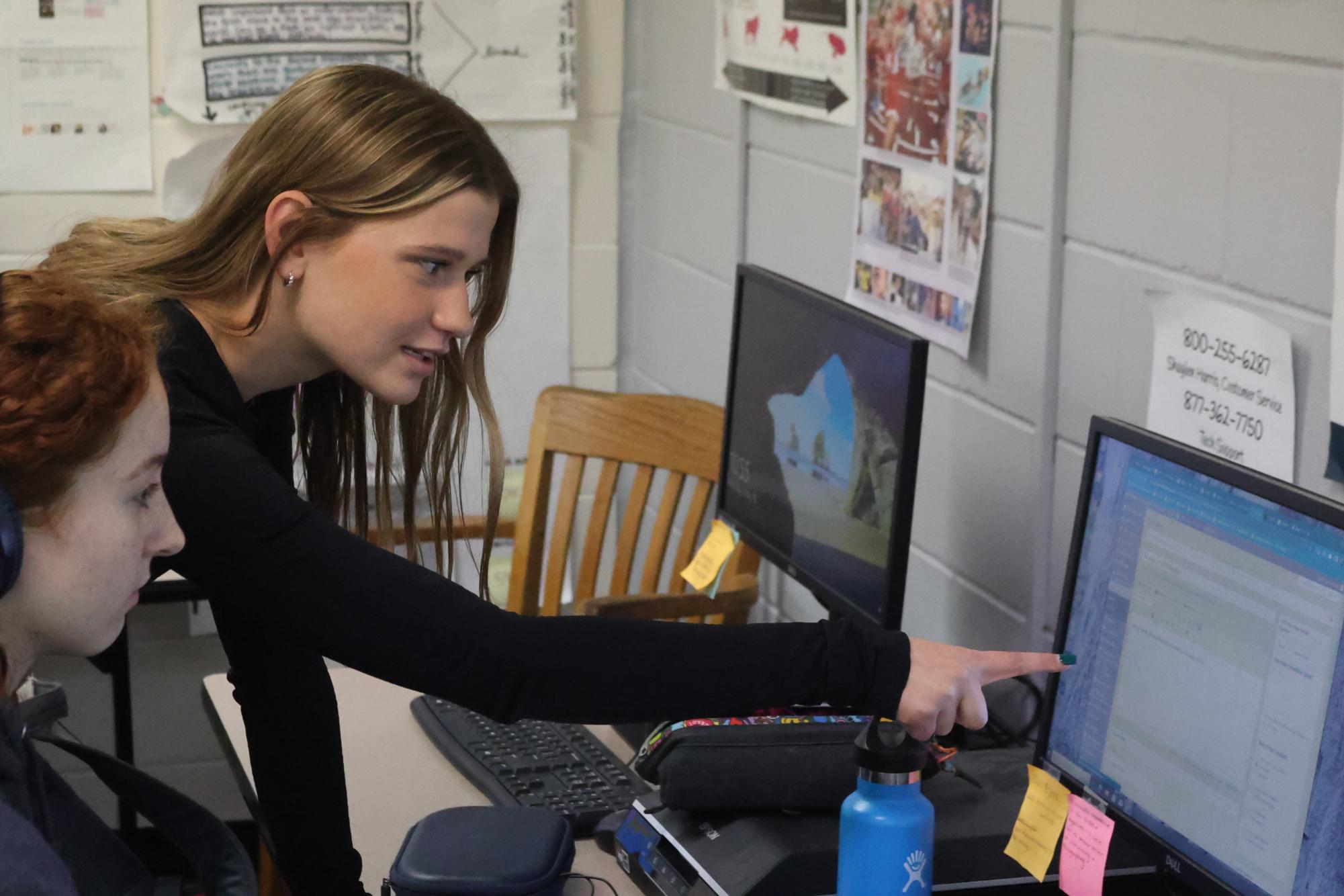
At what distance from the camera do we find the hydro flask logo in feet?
3.63

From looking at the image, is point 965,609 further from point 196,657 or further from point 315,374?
point 196,657

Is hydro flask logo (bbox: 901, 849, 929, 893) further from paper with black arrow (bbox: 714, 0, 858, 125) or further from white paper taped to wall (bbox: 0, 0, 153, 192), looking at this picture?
white paper taped to wall (bbox: 0, 0, 153, 192)

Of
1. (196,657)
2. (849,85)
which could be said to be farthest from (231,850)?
(196,657)

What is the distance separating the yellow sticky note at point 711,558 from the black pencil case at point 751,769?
1.66 ft

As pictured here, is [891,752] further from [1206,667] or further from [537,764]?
[537,764]

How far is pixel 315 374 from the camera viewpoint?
1.43 meters

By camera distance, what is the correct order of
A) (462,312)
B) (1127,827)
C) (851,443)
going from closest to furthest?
(1127,827)
(462,312)
(851,443)

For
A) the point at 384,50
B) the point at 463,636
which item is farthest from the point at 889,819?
the point at 384,50

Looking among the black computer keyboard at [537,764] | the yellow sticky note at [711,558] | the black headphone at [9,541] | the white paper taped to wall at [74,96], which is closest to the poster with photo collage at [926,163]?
the yellow sticky note at [711,558]

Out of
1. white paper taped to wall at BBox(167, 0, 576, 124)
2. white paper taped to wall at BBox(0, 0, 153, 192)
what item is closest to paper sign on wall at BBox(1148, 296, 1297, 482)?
white paper taped to wall at BBox(167, 0, 576, 124)

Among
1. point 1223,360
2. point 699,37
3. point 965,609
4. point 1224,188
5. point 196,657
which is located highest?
point 699,37

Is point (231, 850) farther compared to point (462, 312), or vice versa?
point (462, 312)

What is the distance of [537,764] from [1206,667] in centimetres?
78

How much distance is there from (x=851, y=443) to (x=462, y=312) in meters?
0.49
